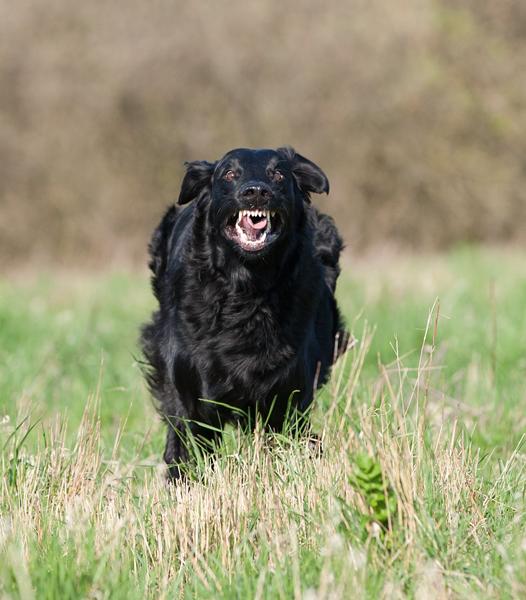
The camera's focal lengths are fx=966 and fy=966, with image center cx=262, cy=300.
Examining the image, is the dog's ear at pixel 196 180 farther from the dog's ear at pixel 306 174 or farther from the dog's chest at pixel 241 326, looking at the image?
the dog's chest at pixel 241 326

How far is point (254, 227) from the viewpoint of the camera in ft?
Result: 13.9

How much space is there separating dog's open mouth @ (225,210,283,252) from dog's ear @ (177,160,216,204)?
0.37 meters

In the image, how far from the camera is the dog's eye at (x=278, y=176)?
14.0ft

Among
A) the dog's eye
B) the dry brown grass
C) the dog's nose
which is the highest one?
the dog's eye

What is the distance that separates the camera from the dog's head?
4.12 m

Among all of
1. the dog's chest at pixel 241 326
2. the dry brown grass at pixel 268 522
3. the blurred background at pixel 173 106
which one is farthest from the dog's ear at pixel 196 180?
the blurred background at pixel 173 106

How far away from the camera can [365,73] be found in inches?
832

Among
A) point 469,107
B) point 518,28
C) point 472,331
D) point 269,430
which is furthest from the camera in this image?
point 518,28

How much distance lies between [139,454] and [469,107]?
2048cm

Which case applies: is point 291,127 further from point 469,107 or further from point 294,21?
point 469,107

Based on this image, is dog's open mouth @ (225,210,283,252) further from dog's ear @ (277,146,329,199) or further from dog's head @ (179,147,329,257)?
dog's ear @ (277,146,329,199)

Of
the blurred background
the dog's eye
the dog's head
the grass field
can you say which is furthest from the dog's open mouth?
the blurred background

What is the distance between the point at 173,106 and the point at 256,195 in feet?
55.3

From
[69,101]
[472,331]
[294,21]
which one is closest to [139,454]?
[472,331]
